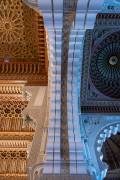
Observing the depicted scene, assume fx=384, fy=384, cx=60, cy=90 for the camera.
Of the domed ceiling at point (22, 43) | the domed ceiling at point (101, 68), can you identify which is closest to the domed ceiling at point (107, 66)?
the domed ceiling at point (101, 68)

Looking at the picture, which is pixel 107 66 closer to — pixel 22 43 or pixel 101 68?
pixel 101 68

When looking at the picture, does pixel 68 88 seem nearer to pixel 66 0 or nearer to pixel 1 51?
pixel 66 0

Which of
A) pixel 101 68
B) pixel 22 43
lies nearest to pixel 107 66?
pixel 101 68

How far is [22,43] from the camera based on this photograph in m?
4.23

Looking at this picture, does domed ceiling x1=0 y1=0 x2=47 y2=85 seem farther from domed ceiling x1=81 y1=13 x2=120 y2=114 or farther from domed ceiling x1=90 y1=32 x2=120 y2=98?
domed ceiling x1=90 y1=32 x2=120 y2=98

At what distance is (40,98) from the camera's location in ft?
12.6

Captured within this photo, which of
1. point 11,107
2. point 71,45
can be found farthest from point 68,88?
point 11,107

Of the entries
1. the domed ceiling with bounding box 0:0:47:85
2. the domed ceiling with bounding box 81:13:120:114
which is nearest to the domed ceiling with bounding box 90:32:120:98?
the domed ceiling with bounding box 81:13:120:114

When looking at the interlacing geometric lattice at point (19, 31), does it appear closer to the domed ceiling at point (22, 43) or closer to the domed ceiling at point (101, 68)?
the domed ceiling at point (22, 43)

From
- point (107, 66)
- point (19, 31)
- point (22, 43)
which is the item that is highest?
point (19, 31)

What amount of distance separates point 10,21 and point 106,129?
1625mm

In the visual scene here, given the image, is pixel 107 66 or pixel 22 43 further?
pixel 107 66

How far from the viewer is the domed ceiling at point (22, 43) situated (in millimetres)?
4035

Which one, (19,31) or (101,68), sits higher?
(19,31)
